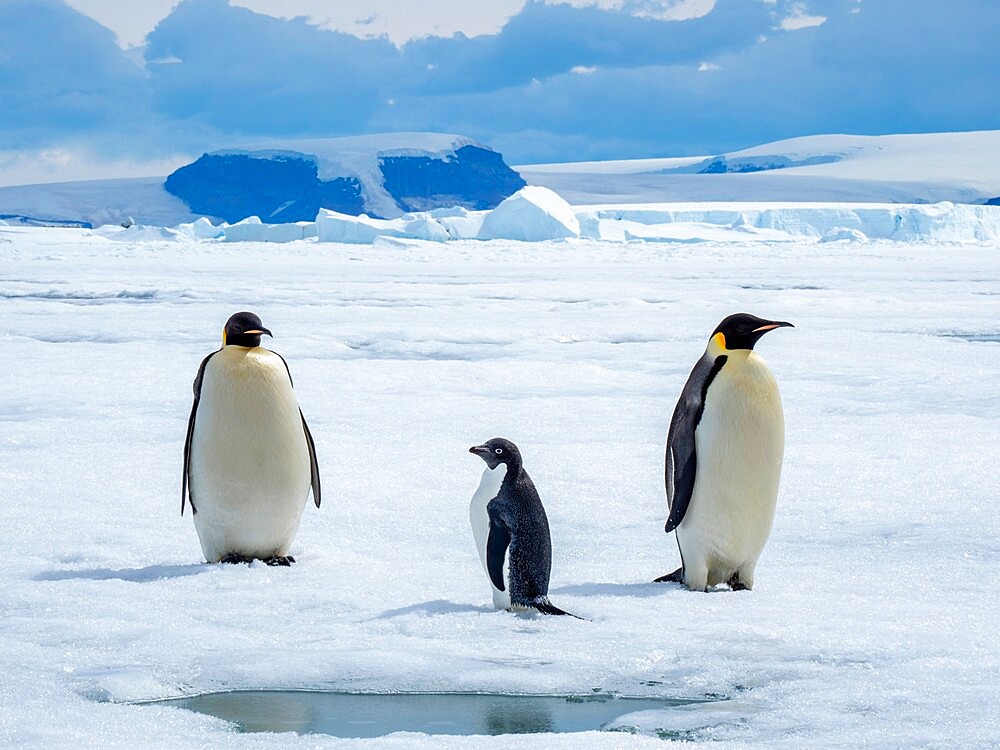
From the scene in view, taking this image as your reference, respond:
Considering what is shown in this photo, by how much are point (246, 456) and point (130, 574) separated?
43cm

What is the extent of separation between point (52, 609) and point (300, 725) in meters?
0.93

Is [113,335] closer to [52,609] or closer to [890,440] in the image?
[890,440]

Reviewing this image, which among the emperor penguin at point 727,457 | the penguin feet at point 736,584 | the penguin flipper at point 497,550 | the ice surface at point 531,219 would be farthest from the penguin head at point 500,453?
the ice surface at point 531,219

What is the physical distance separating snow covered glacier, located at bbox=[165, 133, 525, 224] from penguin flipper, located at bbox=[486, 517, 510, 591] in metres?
49.4

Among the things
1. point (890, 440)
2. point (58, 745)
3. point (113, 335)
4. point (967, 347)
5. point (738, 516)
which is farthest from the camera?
point (113, 335)

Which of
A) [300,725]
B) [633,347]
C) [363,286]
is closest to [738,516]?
[300,725]

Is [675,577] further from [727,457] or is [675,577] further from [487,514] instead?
[487,514]

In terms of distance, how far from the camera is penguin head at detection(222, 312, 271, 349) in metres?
3.21

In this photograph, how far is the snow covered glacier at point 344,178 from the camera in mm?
51750

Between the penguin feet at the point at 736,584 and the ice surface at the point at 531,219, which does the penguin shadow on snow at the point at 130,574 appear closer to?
the penguin feet at the point at 736,584

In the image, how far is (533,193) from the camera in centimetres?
3067

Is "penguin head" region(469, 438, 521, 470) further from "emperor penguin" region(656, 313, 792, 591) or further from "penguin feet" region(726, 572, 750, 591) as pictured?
"penguin feet" region(726, 572, 750, 591)

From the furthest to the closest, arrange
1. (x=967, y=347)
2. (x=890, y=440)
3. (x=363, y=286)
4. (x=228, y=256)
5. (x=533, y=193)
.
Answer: (x=533, y=193) → (x=228, y=256) → (x=363, y=286) → (x=967, y=347) → (x=890, y=440)

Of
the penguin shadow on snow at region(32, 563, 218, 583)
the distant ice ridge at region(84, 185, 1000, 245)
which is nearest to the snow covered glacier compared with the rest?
the distant ice ridge at region(84, 185, 1000, 245)
